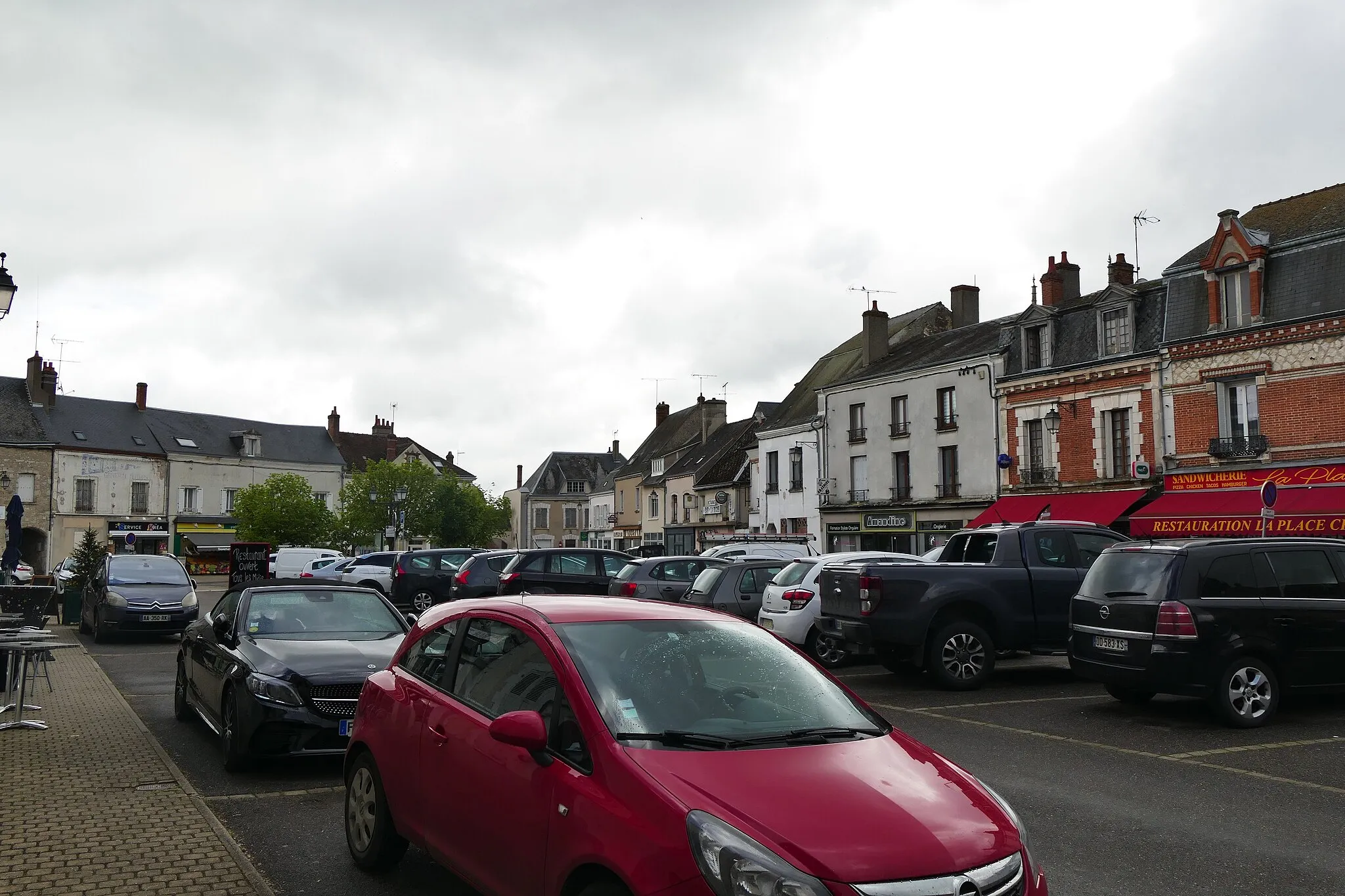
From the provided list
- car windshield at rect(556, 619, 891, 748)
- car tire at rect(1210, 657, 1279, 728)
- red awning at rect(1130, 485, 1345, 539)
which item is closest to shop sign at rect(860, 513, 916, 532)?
red awning at rect(1130, 485, 1345, 539)

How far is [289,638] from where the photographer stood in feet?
28.8

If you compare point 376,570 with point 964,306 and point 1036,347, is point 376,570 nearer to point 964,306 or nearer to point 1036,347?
point 1036,347

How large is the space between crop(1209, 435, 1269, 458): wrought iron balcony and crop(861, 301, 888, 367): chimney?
16.3 meters

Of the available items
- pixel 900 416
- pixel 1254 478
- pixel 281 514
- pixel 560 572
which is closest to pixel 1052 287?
pixel 900 416

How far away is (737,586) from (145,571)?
12.1 m

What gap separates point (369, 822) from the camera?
5586mm

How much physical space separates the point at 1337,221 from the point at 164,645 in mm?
27662

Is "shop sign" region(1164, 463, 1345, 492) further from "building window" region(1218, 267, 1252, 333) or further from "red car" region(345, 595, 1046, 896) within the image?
"red car" region(345, 595, 1046, 896)

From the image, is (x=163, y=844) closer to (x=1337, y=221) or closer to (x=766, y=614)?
(x=766, y=614)

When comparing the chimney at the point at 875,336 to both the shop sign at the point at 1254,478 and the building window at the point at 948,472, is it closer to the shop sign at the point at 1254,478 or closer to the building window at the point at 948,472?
the building window at the point at 948,472

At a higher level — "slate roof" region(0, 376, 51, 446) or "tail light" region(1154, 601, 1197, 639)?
"slate roof" region(0, 376, 51, 446)

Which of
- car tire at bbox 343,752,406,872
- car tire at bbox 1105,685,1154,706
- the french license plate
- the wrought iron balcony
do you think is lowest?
car tire at bbox 1105,685,1154,706

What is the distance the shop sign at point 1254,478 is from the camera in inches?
958

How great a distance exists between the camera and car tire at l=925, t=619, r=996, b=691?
12266mm
